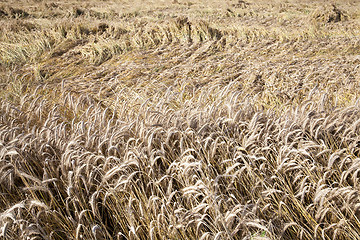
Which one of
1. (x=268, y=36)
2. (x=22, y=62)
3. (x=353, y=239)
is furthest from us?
(x=268, y=36)

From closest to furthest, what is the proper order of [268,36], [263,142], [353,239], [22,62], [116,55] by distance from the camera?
[353,239]
[263,142]
[22,62]
[116,55]
[268,36]

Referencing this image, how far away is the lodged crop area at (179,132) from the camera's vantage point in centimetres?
150

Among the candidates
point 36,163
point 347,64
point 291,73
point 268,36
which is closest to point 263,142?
point 36,163

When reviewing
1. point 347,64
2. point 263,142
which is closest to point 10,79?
point 263,142

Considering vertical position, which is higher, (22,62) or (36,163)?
(22,62)

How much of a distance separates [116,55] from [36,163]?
4580mm

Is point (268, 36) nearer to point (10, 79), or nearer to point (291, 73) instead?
point (291, 73)

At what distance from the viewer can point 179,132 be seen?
2.07m

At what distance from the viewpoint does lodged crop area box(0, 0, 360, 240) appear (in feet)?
4.91

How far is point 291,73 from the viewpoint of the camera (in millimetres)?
4516

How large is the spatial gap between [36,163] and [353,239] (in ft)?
6.74

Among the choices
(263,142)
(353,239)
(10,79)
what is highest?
(10,79)

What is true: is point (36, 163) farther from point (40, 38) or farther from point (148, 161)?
point (40, 38)

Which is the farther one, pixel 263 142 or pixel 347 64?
pixel 347 64
